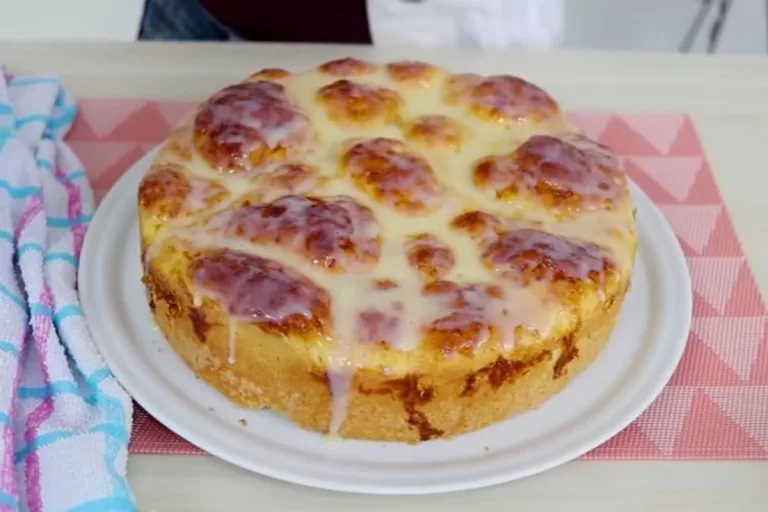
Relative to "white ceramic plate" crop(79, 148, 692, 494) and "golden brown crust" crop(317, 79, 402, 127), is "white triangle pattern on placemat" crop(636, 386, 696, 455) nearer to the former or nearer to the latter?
"white ceramic plate" crop(79, 148, 692, 494)

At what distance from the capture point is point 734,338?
905 millimetres

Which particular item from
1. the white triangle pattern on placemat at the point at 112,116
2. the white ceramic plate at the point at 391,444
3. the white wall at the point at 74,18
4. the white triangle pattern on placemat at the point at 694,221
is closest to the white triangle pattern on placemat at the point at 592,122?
the white triangle pattern on placemat at the point at 694,221

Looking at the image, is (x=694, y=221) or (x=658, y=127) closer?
(x=694, y=221)

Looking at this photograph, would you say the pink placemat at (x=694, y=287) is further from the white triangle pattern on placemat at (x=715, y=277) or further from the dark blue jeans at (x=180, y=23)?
the dark blue jeans at (x=180, y=23)

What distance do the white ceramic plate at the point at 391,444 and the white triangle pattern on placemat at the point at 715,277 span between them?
0.10 ft

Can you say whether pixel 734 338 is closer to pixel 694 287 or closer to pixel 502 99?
pixel 694 287

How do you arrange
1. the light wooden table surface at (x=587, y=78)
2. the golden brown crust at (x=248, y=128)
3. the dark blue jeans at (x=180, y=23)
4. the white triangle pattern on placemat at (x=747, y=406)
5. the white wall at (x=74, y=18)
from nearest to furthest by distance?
the white triangle pattern on placemat at (x=747, y=406) → the golden brown crust at (x=248, y=128) → the light wooden table surface at (x=587, y=78) → the dark blue jeans at (x=180, y=23) → the white wall at (x=74, y=18)

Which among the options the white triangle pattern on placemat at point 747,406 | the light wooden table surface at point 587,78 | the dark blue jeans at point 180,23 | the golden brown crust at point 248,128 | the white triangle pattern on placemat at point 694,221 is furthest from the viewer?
the dark blue jeans at point 180,23

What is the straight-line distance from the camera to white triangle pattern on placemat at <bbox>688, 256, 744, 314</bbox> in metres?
0.95

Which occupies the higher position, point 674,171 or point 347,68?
point 347,68

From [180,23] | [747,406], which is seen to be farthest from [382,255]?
[180,23]

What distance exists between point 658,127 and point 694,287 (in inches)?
11.9

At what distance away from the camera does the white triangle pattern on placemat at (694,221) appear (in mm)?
1025

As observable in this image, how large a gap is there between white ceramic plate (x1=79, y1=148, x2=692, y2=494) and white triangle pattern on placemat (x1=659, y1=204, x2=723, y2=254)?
0.27ft
